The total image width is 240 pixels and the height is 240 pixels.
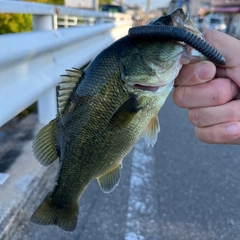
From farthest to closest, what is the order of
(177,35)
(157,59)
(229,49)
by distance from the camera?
(229,49) < (157,59) < (177,35)

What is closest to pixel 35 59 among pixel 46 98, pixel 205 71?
pixel 46 98

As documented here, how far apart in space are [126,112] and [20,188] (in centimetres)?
118

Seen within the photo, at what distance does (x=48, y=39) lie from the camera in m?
2.38

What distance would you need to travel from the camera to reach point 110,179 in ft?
5.55

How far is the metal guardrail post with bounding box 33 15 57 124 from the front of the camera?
9.27 feet

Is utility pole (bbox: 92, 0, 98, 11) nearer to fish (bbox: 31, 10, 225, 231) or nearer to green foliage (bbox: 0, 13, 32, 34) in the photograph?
green foliage (bbox: 0, 13, 32, 34)

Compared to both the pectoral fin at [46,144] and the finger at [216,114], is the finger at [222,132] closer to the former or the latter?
the finger at [216,114]

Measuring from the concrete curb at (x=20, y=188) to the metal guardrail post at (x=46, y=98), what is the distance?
53 centimetres

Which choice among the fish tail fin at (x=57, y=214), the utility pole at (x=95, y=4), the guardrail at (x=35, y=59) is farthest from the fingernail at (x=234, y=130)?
the utility pole at (x=95, y=4)

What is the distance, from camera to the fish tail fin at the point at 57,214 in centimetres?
168

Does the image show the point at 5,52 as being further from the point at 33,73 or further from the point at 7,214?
the point at 7,214

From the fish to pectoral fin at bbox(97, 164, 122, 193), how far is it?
0.22ft

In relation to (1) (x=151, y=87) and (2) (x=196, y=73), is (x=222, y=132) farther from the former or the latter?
(1) (x=151, y=87)

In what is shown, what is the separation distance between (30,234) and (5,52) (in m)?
1.08
